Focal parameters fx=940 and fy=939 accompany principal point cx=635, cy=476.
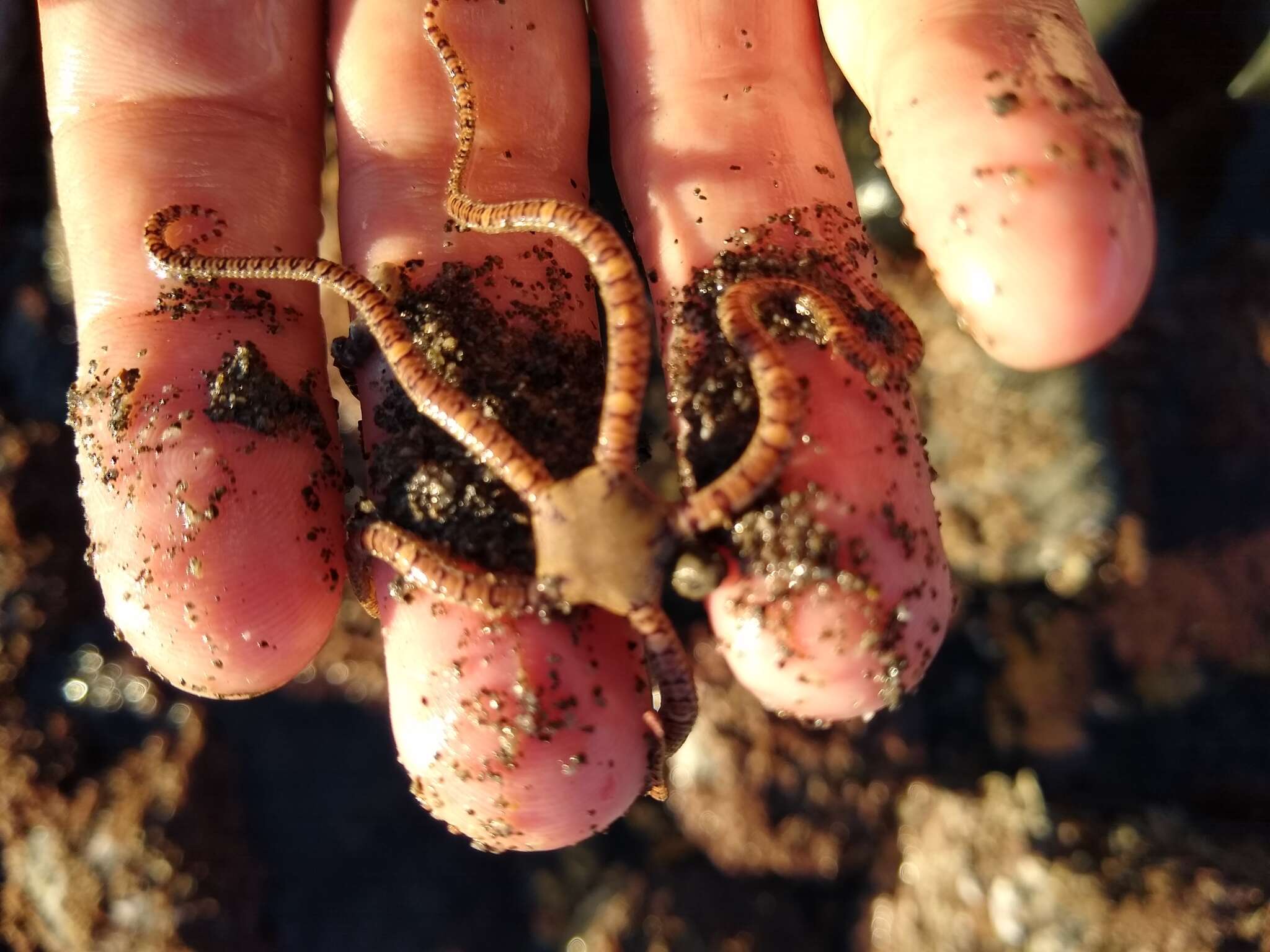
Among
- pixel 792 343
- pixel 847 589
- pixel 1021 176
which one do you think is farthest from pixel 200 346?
pixel 1021 176

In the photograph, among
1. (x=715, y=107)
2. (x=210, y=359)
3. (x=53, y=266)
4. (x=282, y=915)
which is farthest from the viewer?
(x=53, y=266)

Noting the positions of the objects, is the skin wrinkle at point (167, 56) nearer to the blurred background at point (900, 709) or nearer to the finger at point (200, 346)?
the finger at point (200, 346)

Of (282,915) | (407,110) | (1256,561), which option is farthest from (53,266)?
(1256,561)

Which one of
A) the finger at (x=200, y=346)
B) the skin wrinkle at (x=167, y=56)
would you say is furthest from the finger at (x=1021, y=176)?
the skin wrinkle at (x=167, y=56)

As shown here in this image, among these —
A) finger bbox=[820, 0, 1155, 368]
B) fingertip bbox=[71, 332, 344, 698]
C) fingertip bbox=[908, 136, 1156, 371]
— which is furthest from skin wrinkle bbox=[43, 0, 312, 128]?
fingertip bbox=[908, 136, 1156, 371]

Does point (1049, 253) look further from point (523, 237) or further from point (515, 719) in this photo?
point (515, 719)

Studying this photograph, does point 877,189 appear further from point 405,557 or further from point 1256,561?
point 405,557
